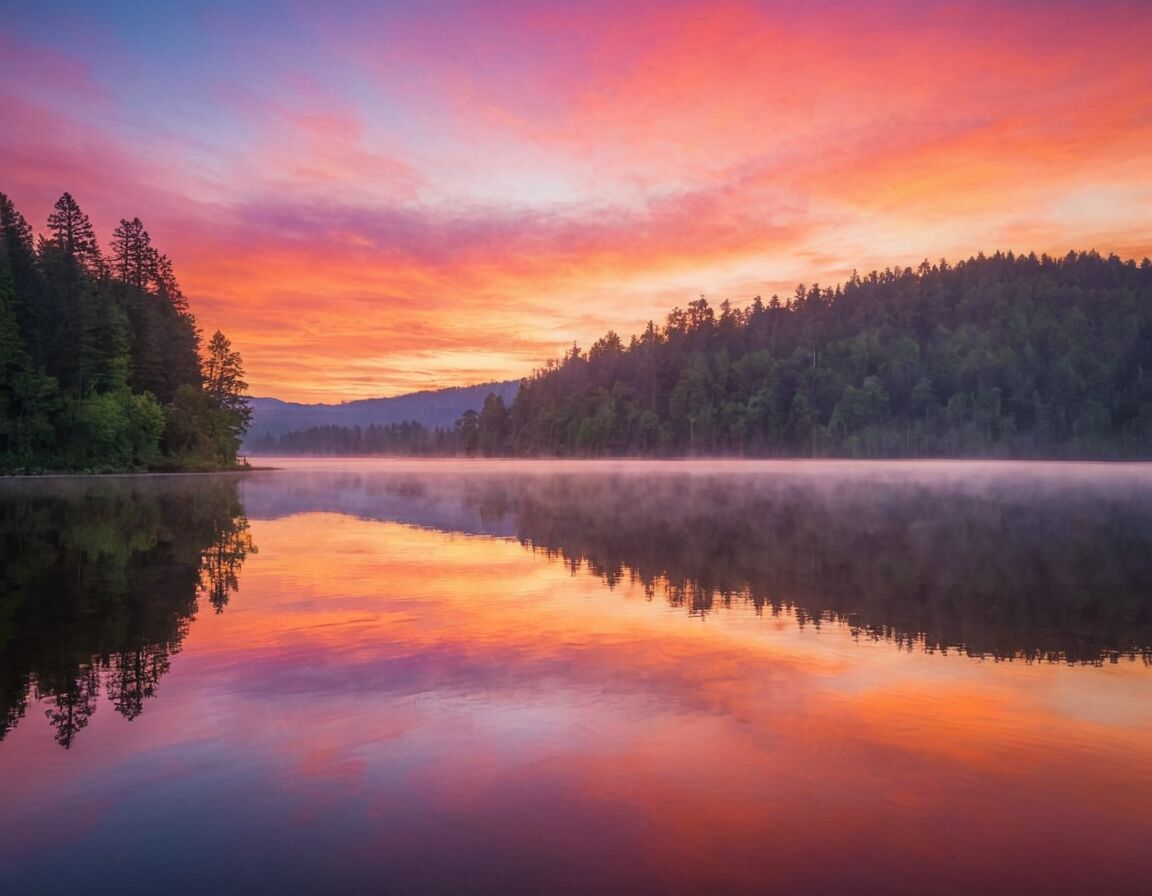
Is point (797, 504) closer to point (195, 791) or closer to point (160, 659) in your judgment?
point (160, 659)

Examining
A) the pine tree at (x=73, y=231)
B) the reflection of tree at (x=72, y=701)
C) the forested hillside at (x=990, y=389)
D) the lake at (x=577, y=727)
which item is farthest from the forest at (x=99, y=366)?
the forested hillside at (x=990, y=389)

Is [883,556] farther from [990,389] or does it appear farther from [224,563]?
[990,389]

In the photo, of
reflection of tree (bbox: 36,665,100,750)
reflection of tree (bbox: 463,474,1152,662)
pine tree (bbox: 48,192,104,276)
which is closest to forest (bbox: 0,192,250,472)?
pine tree (bbox: 48,192,104,276)

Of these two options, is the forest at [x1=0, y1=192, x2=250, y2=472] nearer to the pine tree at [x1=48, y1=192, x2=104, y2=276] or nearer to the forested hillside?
the pine tree at [x1=48, y1=192, x2=104, y2=276]

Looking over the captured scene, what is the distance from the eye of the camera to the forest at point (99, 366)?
88.3m

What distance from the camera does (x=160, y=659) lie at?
13.3 metres

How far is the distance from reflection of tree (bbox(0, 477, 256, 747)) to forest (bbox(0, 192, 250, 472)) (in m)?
56.3

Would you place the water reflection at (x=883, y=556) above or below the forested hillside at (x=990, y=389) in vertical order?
below

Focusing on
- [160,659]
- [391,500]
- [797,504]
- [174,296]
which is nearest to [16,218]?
[174,296]

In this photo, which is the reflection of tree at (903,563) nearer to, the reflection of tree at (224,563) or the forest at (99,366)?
the reflection of tree at (224,563)

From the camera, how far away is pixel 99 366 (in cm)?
9762

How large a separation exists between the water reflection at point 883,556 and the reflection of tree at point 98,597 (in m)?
9.65

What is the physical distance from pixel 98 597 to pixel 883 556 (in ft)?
73.8

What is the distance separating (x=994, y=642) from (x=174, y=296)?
139m
